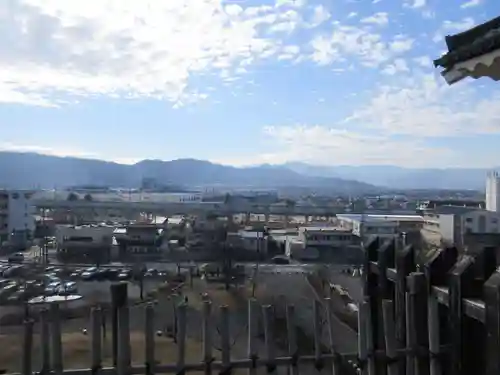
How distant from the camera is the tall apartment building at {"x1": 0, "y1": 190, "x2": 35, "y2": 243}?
41062 millimetres

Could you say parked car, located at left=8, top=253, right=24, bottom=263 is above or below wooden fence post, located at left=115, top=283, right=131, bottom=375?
below

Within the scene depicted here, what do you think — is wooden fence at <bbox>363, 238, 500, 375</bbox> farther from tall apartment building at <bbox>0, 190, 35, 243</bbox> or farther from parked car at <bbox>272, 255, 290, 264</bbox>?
tall apartment building at <bbox>0, 190, 35, 243</bbox>

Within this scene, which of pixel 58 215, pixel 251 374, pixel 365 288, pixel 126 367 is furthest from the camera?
pixel 58 215

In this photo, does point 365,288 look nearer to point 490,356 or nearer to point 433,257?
point 433,257

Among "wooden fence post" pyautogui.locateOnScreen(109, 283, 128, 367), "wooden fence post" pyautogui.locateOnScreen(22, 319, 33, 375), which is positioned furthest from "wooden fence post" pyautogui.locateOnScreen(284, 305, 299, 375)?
"wooden fence post" pyautogui.locateOnScreen(22, 319, 33, 375)

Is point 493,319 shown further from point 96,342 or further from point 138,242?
point 138,242

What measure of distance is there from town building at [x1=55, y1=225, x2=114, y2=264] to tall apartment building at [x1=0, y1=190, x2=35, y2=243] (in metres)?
6.85

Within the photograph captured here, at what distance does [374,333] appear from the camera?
341 cm

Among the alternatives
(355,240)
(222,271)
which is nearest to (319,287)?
(222,271)

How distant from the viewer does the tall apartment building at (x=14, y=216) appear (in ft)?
135

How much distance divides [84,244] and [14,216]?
11.4 meters

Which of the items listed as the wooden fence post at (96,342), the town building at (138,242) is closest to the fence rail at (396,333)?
the wooden fence post at (96,342)

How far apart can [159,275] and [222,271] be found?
114 inches

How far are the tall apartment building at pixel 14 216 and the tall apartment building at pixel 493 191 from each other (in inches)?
1594
